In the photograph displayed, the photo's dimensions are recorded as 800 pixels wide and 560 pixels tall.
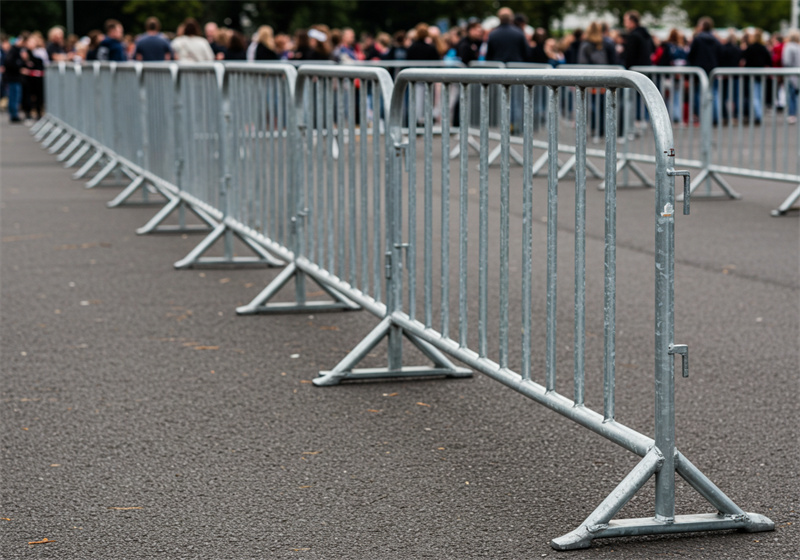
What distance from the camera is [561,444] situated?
4938mm

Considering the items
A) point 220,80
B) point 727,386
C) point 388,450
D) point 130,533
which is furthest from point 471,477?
point 220,80

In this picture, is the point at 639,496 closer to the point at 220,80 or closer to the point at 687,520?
the point at 687,520

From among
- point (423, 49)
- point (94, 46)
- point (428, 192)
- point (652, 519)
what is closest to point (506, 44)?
point (423, 49)

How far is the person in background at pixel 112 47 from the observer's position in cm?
2414

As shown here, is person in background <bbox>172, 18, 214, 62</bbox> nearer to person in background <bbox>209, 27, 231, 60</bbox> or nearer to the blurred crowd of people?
the blurred crowd of people

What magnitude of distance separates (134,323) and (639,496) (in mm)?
3892

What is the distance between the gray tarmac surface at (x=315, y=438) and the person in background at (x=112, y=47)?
53.2ft

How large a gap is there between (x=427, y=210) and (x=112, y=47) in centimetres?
1989

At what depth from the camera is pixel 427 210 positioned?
5555mm

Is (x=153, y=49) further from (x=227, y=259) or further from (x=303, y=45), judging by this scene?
(x=227, y=259)

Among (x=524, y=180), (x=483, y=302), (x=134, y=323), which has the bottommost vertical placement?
(x=134, y=323)

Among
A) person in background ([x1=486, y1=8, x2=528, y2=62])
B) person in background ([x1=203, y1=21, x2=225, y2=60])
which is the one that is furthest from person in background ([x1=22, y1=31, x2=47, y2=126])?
person in background ([x1=486, y1=8, x2=528, y2=62])

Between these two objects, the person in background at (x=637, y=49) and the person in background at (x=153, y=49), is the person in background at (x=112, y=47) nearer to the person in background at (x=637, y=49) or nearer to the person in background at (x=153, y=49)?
the person in background at (x=153, y=49)

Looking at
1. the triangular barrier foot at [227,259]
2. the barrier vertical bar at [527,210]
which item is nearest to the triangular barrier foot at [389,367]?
the barrier vertical bar at [527,210]
